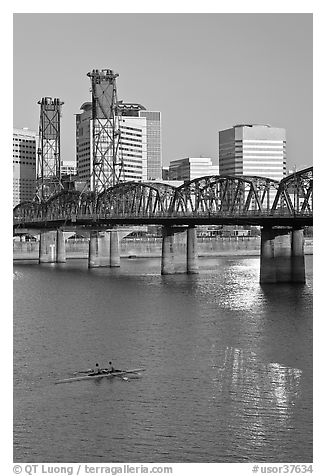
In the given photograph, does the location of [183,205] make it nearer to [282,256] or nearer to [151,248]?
[282,256]

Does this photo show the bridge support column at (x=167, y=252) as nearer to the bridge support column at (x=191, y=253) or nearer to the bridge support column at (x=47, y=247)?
the bridge support column at (x=191, y=253)

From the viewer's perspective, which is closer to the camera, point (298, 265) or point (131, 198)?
point (298, 265)

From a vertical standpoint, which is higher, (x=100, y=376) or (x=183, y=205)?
(x=183, y=205)

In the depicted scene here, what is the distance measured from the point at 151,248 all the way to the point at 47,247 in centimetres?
2741

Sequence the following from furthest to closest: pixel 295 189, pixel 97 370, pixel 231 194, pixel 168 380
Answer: pixel 231 194 < pixel 295 189 < pixel 97 370 < pixel 168 380

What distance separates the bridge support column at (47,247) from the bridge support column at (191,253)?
147 feet

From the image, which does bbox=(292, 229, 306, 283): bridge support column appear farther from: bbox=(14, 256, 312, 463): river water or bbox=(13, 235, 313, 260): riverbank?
bbox=(13, 235, 313, 260): riverbank

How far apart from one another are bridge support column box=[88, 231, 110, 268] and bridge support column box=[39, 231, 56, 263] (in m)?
15.7

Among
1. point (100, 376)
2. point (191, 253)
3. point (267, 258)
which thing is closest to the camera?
point (100, 376)

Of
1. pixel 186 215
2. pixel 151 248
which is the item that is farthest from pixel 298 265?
pixel 151 248

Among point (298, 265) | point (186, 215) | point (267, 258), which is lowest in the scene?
point (298, 265)

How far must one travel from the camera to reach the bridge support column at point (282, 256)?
9931cm

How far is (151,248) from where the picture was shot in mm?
186500

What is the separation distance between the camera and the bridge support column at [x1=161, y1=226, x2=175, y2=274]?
394 feet
